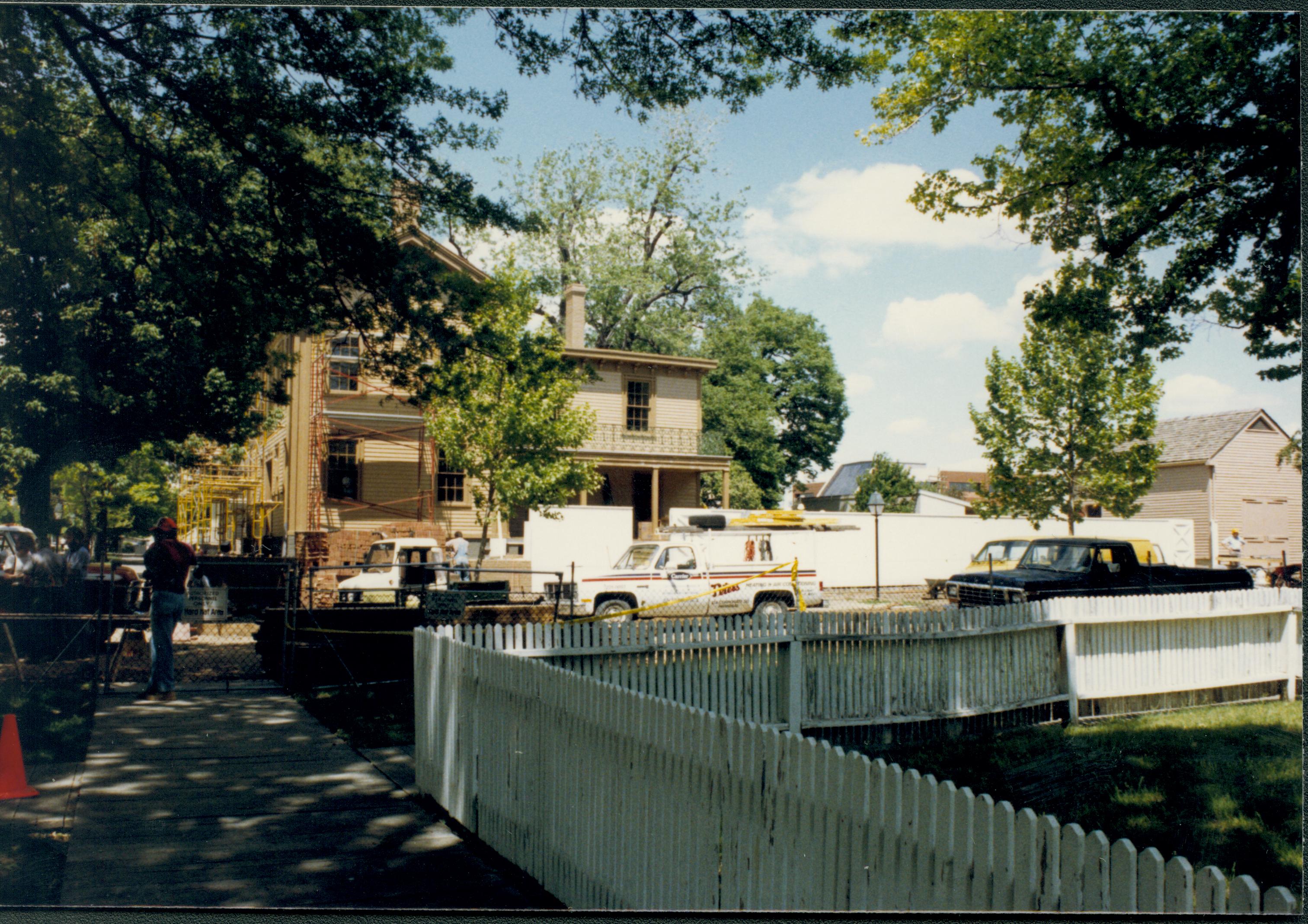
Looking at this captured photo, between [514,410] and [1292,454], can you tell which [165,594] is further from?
[1292,454]

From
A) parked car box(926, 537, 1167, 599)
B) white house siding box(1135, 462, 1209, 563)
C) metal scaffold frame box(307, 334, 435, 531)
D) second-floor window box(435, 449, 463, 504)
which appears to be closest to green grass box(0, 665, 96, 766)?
metal scaffold frame box(307, 334, 435, 531)

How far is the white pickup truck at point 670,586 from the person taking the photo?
16266mm

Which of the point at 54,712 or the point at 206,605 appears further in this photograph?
the point at 206,605

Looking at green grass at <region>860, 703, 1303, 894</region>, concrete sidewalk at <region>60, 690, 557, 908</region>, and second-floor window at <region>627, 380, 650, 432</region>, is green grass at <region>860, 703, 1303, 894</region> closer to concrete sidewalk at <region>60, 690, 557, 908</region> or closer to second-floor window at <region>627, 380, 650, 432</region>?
concrete sidewalk at <region>60, 690, 557, 908</region>

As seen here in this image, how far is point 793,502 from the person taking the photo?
18.8 metres

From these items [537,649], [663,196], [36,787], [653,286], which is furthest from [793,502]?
[36,787]

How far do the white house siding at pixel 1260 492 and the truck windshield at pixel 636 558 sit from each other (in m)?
9.59

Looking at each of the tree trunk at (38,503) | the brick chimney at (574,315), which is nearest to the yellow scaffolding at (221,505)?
the tree trunk at (38,503)

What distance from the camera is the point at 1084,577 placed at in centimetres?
1398

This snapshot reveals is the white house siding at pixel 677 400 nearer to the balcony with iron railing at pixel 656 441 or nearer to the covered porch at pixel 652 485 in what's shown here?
the balcony with iron railing at pixel 656 441

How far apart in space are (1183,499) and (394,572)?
44.3 feet

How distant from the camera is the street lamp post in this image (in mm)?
15531

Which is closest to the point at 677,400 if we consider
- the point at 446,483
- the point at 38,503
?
the point at 446,483

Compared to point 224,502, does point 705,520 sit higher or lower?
lower
